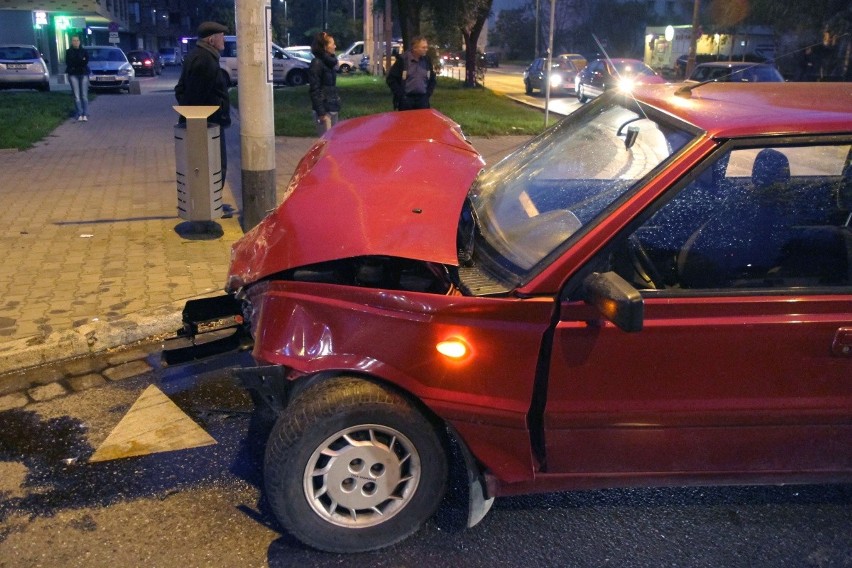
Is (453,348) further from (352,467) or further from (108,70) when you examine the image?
(108,70)

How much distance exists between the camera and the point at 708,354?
115 inches

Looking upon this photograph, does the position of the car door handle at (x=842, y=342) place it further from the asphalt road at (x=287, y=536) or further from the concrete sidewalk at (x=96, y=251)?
the concrete sidewalk at (x=96, y=251)

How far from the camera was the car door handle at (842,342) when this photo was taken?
290cm

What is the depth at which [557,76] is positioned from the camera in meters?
29.1

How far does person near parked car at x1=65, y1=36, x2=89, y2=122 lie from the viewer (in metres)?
17.2

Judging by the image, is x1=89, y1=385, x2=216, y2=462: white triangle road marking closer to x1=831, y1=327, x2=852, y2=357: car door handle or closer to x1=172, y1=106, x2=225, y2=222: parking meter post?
x1=831, y1=327, x2=852, y2=357: car door handle

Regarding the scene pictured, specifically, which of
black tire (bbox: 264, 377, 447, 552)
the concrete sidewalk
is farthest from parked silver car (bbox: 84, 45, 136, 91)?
black tire (bbox: 264, 377, 447, 552)

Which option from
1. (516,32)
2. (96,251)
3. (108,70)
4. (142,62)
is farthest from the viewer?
(516,32)

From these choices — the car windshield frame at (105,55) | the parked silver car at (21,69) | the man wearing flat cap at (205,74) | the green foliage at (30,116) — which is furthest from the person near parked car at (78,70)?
the car windshield frame at (105,55)

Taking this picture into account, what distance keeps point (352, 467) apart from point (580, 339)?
3.15 feet

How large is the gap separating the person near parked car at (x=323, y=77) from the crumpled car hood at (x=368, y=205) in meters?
6.37

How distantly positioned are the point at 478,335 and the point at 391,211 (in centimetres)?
72

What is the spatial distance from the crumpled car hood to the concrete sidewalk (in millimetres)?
799

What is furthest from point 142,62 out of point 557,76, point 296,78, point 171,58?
point 557,76
